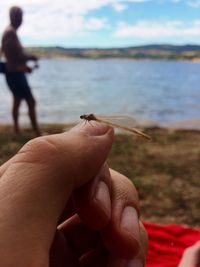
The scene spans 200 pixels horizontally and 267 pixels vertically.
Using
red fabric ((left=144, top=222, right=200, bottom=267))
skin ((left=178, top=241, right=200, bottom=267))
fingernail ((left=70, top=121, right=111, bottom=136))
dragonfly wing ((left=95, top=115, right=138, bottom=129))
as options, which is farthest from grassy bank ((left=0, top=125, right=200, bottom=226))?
fingernail ((left=70, top=121, right=111, bottom=136))

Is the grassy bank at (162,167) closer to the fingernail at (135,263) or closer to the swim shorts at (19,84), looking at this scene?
the swim shorts at (19,84)

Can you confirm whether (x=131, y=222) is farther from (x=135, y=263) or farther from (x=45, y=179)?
(x=45, y=179)

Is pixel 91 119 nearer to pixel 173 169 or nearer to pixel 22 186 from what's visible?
pixel 22 186

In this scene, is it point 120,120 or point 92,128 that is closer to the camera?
point 92,128

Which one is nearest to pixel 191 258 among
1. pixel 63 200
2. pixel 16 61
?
pixel 63 200

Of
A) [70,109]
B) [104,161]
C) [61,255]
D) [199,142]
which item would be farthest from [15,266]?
[70,109]

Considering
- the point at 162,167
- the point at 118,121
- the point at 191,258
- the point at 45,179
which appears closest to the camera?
the point at 45,179
